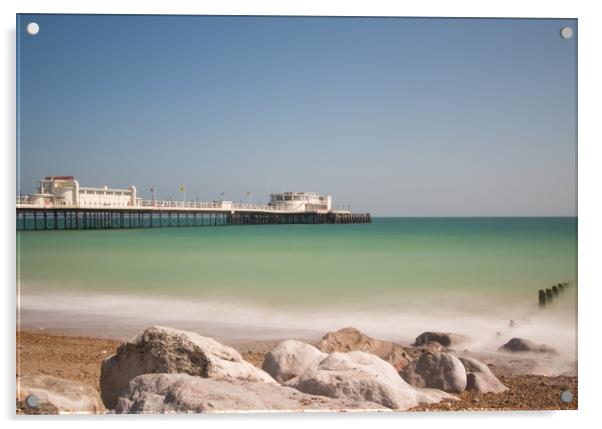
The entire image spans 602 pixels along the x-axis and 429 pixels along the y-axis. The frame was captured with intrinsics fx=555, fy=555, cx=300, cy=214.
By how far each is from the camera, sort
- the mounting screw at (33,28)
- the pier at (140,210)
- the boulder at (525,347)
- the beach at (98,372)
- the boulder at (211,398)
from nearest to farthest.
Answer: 1. the boulder at (211,398)
2. the beach at (98,372)
3. the mounting screw at (33,28)
4. the boulder at (525,347)
5. the pier at (140,210)

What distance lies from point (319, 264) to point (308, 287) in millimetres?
224

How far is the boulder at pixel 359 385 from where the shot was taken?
357 cm

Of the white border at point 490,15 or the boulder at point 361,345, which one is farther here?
the boulder at point 361,345

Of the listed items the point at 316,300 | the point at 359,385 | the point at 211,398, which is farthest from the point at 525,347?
the point at 211,398

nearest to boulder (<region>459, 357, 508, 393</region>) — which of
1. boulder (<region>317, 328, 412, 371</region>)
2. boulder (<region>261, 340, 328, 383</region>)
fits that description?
boulder (<region>317, 328, 412, 371</region>)

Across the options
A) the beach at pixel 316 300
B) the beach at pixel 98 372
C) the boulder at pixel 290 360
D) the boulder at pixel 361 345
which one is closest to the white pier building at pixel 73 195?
the beach at pixel 316 300

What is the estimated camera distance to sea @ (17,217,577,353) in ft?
12.8

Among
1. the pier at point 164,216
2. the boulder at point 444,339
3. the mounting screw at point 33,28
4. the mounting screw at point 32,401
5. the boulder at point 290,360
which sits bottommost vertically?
the mounting screw at point 32,401

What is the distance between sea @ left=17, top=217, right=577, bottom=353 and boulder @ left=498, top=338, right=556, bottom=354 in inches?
2.2

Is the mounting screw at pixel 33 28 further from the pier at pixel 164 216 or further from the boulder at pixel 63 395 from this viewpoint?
the boulder at pixel 63 395

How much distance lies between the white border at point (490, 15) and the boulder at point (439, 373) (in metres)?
0.53

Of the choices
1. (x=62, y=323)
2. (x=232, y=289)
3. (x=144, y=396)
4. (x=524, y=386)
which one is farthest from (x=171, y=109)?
(x=524, y=386)

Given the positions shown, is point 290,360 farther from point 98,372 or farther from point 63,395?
point 63,395

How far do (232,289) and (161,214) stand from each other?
45.8 inches
